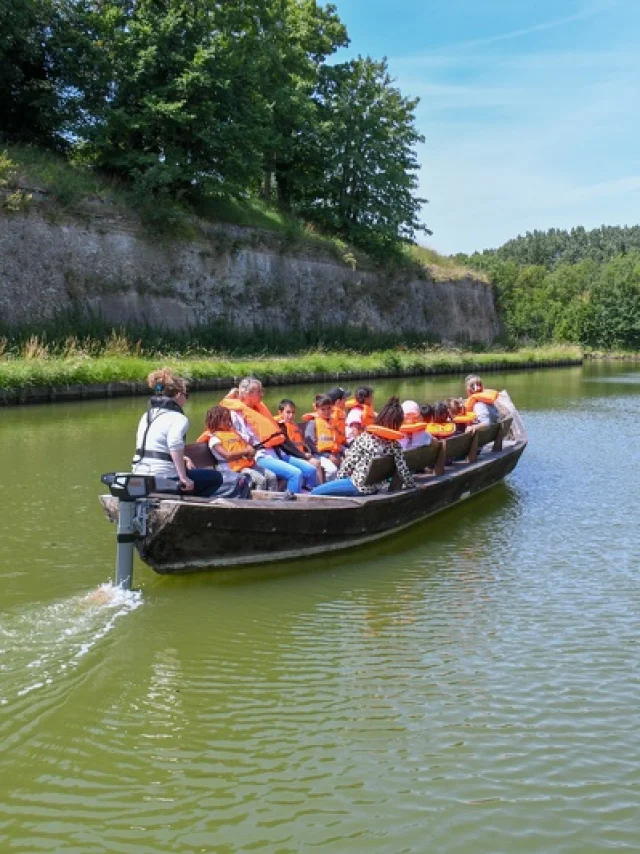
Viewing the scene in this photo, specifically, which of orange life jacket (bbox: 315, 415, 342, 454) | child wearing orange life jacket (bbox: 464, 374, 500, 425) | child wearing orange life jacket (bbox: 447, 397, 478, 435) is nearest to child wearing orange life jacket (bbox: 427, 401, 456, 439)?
child wearing orange life jacket (bbox: 447, 397, 478, 435)

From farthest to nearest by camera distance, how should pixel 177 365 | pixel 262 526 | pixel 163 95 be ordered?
pixel 163 95
pixel 177 365
pixel 262 526

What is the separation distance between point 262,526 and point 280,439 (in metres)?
1.58

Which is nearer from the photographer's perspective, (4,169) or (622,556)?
(622,556)

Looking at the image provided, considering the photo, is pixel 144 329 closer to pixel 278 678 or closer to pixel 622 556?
pixel 622 556

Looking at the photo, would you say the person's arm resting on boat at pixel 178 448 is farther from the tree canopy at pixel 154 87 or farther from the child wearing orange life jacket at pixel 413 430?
the tree canopy at pixel 154 87

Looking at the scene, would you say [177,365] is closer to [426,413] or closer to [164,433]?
[426,413]

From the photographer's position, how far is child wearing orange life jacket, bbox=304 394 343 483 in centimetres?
991

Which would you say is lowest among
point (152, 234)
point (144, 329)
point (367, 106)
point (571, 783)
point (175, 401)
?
point (571, 783)

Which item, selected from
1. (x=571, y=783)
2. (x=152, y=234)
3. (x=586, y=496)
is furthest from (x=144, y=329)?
(x=571, y=783)

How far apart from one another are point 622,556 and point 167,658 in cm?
482

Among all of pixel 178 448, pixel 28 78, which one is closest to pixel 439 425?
pixel 178 448

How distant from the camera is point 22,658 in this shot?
5.27m

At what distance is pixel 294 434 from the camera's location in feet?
32.1

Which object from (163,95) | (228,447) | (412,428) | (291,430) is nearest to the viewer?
(228,447)
